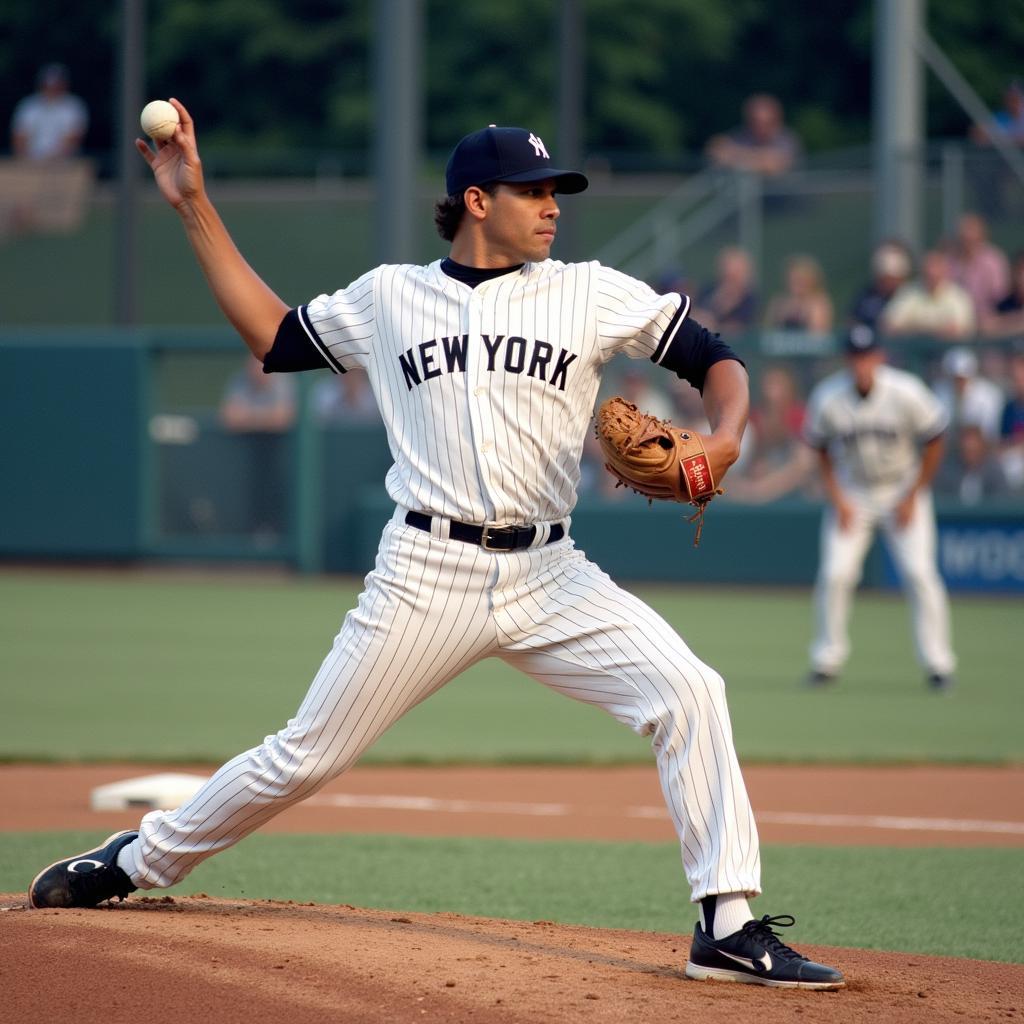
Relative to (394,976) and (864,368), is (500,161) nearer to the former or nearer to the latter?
(394,976)

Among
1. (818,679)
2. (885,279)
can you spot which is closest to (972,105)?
(885,279)

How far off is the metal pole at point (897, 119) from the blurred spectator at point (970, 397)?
5.67 feet

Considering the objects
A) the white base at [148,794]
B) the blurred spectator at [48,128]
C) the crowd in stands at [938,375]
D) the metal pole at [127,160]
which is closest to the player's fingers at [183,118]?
the white base at [148,794]

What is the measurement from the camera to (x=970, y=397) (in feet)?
50.5

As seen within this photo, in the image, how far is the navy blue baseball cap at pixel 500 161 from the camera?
4125 mm

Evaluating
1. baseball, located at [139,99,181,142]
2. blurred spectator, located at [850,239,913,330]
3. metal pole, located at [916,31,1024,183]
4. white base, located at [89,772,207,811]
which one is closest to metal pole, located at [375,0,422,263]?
blurred spectator, located at [850,239,913,330]

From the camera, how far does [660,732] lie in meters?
3.97

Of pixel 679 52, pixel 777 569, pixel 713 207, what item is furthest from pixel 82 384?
pixel 679 52

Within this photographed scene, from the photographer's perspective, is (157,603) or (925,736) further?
(157,603)

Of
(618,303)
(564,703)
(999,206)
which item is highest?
(999,206)

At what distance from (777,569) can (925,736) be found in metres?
7.44

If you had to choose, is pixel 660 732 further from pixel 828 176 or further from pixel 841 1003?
pixel 828 176

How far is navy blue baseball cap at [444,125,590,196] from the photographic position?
412cm

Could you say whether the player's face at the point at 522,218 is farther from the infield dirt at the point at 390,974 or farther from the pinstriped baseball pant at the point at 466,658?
the infield dirt at the point at 390,974
